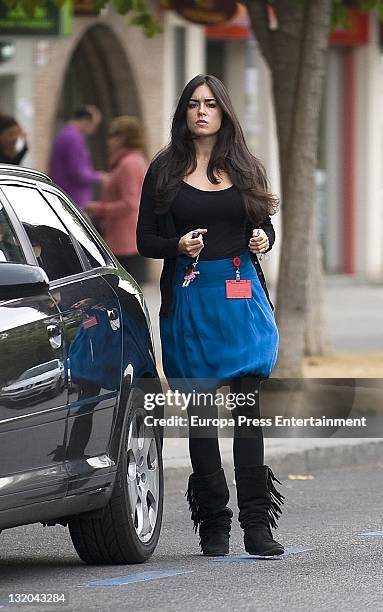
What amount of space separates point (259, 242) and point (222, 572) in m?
1.23

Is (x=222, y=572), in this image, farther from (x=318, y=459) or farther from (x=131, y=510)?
(x=318, y=459)

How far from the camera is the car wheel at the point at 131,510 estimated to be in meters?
6.88

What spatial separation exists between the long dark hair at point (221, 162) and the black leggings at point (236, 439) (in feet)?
2.07

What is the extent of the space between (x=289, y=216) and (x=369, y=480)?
2965 mm

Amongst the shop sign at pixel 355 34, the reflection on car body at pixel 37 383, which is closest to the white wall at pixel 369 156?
the shop sign at pixel 355 34

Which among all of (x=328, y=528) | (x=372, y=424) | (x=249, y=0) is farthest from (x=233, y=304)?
(x=249, y=0)

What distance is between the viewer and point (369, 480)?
9969 millimetres

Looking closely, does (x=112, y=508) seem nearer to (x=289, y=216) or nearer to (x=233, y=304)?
(x=233, y=304)

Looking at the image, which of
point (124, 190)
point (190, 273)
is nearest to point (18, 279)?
point (190, 273)

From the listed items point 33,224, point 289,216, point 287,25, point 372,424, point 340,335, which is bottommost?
point 340,335

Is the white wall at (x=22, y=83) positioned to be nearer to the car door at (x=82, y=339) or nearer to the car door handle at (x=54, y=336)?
the car door at (x=82, y=339)

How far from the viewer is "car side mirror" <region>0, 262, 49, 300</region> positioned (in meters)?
6.06

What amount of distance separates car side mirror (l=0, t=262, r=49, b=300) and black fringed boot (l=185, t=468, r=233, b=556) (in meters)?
1.33

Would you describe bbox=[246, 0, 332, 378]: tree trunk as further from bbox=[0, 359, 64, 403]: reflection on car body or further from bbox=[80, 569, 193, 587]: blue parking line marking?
bbox=[0, 359, 64, 403]: reflection on car body
